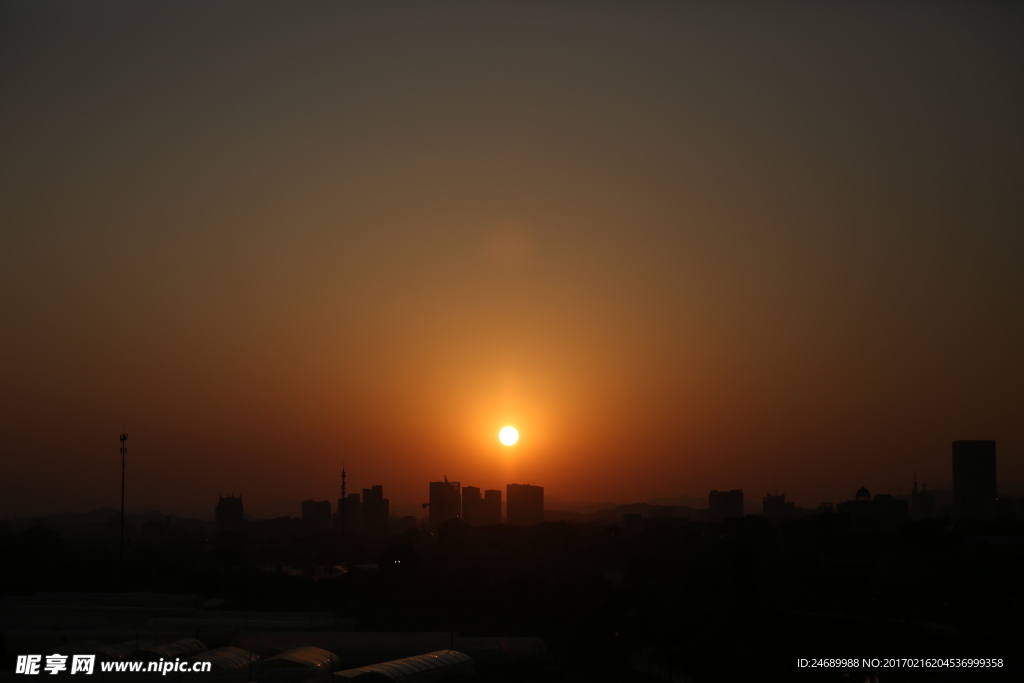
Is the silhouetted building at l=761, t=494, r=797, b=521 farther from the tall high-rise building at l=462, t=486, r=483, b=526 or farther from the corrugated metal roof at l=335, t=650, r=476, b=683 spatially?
the corrugated metal roof at l=335, t=650, r=476, b=683

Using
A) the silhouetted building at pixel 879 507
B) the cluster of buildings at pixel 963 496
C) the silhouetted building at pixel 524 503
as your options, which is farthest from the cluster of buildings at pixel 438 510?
the silhouetted building at pixel 879 507

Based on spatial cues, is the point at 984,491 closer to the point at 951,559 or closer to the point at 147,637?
the point at 951,559

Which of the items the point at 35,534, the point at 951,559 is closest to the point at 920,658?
the point at 951,559

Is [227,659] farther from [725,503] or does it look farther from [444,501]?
[725,503]

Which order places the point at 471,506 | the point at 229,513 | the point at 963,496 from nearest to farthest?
the point at 963,496 → the point at 471,506 → the point at 229,513

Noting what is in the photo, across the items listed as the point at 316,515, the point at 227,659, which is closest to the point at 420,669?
the point at 227,659

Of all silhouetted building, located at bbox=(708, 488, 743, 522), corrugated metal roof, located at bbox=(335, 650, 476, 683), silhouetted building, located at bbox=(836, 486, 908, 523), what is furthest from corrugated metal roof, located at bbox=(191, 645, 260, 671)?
silhouetted building, located at bbox=(708, 488, 743, 522)
